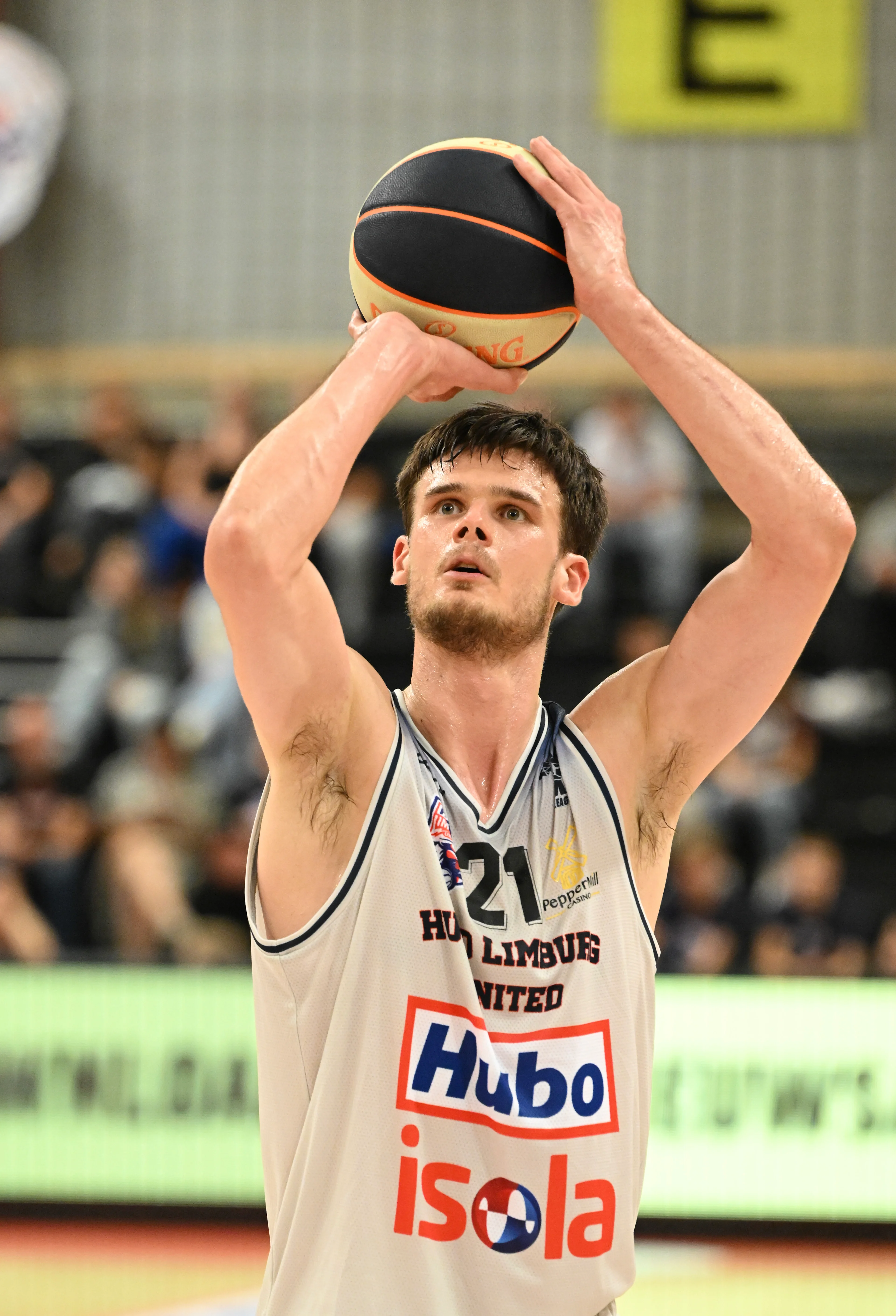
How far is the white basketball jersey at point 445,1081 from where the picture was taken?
276 cm

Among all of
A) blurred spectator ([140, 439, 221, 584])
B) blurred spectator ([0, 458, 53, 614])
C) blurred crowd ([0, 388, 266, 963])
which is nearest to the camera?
blurred crowd ([0, 388, 266, 963])

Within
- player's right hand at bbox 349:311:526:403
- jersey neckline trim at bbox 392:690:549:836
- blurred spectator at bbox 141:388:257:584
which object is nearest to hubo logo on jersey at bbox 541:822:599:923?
jersey neckline trim at bbox 392:690:549:836

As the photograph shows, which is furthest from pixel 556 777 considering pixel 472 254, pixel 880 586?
pixel 880 586

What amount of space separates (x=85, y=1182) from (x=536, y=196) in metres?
5.70

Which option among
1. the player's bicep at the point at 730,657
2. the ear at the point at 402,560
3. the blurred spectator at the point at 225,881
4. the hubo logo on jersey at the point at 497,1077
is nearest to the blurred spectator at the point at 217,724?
the blurred spectator at the point at 225,881

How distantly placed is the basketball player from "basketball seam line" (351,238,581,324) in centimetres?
9

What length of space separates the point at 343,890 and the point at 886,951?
251 inches

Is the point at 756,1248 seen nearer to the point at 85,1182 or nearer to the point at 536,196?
the point at 85,1182

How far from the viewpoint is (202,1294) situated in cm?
629

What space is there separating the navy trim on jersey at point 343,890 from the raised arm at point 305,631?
0.03 metres

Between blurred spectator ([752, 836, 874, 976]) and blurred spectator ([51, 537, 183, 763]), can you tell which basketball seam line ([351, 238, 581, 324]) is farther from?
blurred spectator ([51, 537, 183, 763])

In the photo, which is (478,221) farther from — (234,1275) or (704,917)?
(704,917)

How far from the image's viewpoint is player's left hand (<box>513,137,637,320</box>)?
3.05 meters

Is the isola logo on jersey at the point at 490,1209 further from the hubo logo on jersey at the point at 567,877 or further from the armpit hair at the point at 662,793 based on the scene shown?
the armpit hair at the point at 662,793
